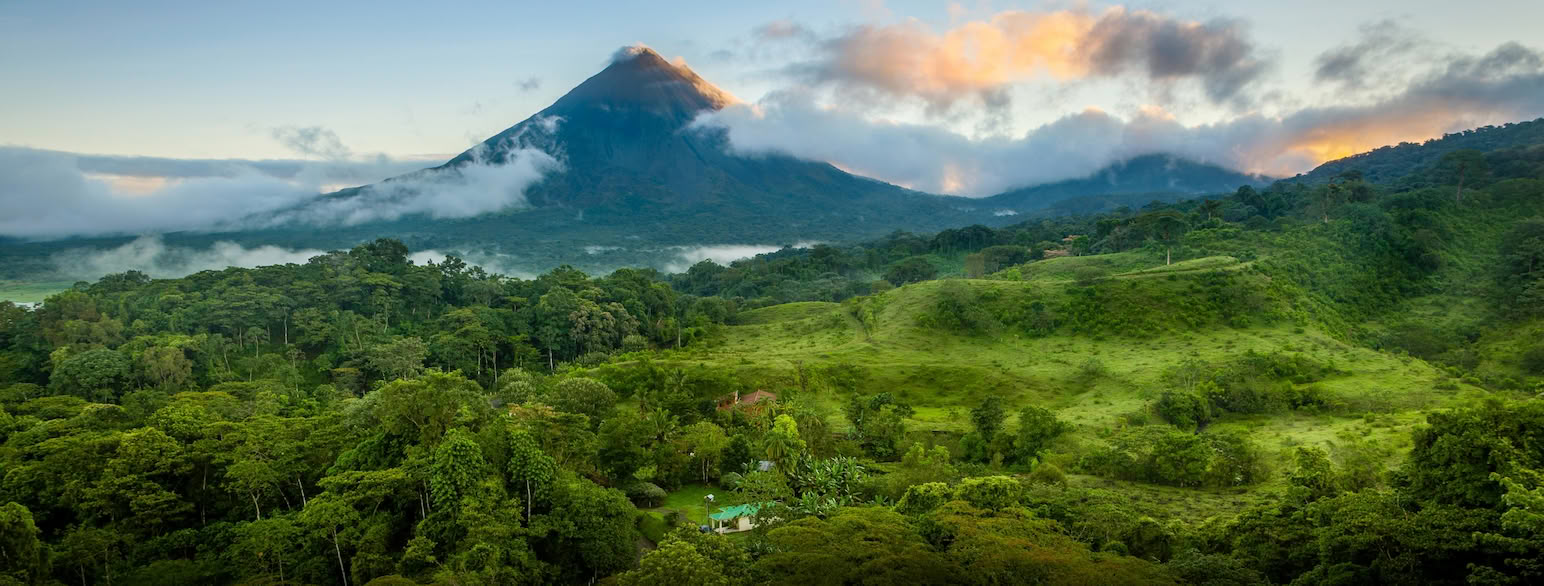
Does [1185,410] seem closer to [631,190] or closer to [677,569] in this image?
[677,569]

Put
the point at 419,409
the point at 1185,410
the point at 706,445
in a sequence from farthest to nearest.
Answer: the point at 1185,410, the point at 706,445, the point at 419,409

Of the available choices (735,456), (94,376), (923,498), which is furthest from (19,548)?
(94,376)

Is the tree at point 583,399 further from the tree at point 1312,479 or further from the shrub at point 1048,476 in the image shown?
the tree at point 1312,479

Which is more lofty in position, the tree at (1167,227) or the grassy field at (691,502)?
the tree at (1167,227)

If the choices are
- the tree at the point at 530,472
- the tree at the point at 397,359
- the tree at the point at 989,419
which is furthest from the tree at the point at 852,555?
the tree at the point at 397,359

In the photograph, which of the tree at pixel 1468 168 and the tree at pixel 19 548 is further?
the tree at pixel 1468 168

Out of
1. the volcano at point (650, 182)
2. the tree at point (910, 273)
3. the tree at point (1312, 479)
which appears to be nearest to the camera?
the tree at point (1312, 479)

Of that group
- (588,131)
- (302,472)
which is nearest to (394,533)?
(302,472)
